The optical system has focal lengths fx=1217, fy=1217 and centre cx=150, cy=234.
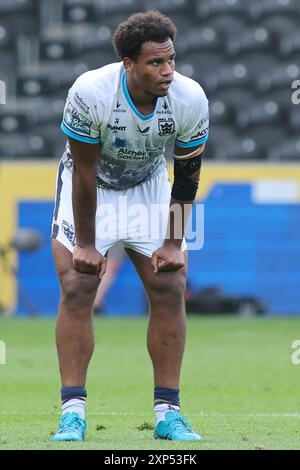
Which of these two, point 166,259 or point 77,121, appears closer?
point 77,121

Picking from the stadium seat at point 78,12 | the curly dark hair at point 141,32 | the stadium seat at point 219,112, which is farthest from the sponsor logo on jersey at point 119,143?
the stadium seat at point 78,12

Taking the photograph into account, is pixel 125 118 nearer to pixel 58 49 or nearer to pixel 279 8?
pixel 279 8

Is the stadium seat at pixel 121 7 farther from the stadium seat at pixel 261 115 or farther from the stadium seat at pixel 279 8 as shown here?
the stadium seat at pixel 261 115

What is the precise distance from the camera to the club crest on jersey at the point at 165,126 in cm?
554

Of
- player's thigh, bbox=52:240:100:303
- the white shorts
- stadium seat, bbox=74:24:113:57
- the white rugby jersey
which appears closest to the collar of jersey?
the white rugby jersey

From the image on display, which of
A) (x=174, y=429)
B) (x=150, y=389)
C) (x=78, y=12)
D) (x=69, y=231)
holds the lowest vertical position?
(x=174, y=429)

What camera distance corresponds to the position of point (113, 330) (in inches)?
549

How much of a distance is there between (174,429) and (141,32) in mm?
1798

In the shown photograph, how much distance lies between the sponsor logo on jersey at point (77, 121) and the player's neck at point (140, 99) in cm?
23

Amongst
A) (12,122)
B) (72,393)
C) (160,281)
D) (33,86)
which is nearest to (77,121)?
(160,281)

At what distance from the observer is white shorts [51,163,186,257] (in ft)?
19.0

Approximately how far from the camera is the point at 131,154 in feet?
18.5

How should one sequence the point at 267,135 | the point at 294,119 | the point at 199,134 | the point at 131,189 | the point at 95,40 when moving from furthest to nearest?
the point at 95,40
the point at 267,135
the point at 294,119
the point at 131,189
the point at 199,134

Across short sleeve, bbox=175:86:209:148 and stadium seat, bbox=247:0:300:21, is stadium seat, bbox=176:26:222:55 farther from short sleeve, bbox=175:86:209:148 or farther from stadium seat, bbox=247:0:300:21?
short sleeve, bbox=175:86:209:148
